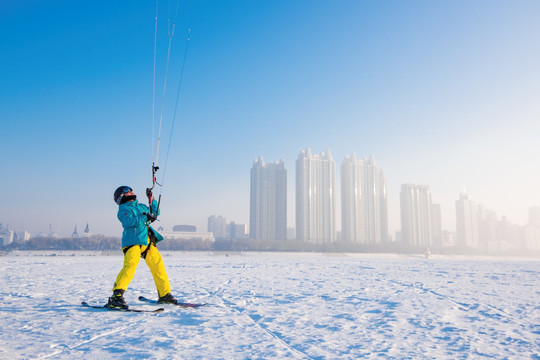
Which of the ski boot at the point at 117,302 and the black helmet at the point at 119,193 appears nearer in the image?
the ski boot at the point at 117,302

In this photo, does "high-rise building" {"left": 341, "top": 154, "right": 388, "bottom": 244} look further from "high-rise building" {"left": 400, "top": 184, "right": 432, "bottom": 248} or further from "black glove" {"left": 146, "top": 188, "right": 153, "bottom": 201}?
"black glove" {"left": 146, "top": 188, "right": 153, "bottom": 201}

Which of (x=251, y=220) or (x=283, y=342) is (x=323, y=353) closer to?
(x=283, y=342)

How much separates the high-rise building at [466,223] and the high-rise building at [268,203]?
248 ft

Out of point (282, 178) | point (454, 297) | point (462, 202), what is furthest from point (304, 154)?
point (454, 297)

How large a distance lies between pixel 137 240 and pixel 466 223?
6484 inches

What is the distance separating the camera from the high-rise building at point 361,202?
421 ft

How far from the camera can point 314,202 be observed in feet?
406

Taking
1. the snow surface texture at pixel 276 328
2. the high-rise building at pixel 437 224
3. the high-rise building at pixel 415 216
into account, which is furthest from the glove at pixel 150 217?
the high-rise building at pixel 437 224

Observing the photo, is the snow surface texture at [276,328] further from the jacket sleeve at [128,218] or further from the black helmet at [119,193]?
the black helmet at [119,193]

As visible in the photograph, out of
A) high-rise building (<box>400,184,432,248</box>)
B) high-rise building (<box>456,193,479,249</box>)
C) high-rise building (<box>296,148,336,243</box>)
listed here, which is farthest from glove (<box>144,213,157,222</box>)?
high-rise building (<box>456,193,479,249</box>)

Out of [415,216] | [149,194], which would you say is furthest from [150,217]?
[415,216]

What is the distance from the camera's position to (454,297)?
6953 mm

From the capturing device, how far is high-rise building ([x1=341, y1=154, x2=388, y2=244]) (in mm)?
128250

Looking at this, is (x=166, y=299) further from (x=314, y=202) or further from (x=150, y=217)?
(x=314, y=202)
